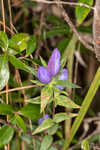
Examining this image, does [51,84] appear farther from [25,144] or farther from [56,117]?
[25,144]

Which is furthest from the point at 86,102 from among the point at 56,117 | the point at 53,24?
the point at 53,24

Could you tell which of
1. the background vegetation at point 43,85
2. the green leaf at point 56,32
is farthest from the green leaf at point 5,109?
the green leaf at point 56,32

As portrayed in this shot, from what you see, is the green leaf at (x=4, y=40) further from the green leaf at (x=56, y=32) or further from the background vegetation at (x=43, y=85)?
the green leaf at (x=56, y=32)

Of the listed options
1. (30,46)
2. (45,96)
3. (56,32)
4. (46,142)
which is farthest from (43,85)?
(56,32)

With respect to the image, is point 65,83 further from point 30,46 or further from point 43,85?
point 30,46

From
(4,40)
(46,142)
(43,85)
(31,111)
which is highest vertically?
(4,40)

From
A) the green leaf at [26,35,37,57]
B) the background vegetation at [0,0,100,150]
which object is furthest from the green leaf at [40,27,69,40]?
the green leaf at [26,35,37,57]

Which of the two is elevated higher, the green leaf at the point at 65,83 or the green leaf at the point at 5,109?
the green leaf at the point at 65,83
